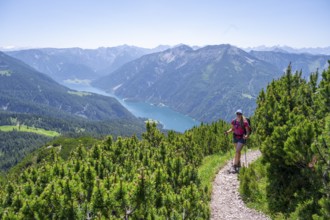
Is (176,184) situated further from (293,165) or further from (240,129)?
(240,129)

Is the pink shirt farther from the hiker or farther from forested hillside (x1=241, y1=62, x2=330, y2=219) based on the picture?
forested hillside (x1=241, y1=62, x2=330, y2=219)

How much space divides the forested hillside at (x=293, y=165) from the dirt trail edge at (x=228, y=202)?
0.62 metres

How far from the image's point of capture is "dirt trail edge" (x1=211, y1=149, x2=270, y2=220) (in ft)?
47.3

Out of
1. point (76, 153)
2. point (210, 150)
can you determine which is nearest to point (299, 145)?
point (76, 153)

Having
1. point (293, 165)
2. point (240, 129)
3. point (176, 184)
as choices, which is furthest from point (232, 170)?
point (176, 184)

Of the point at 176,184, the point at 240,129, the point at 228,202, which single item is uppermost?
the point at 240,129

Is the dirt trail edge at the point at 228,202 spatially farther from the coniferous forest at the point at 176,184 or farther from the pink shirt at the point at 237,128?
the pink shirt at the point at 237,128

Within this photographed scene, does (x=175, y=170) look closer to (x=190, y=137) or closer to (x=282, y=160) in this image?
(x=282, y=160)

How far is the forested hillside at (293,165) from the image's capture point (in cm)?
1001

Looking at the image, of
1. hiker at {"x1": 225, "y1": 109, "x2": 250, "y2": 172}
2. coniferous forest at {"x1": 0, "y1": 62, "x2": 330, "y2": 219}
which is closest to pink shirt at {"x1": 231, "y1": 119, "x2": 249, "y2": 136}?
hiker at {"x1": 225, "y1": 109, "x2": 250, "y2": 172}

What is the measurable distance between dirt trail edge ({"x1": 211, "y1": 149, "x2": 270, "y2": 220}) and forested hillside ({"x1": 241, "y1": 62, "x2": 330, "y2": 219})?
62 centimetres

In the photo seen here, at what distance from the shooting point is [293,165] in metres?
13.6

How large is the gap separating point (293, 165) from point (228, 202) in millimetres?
4209

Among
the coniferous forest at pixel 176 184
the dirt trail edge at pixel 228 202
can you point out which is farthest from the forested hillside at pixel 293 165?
the dirt trail edge at pixel 228 202
